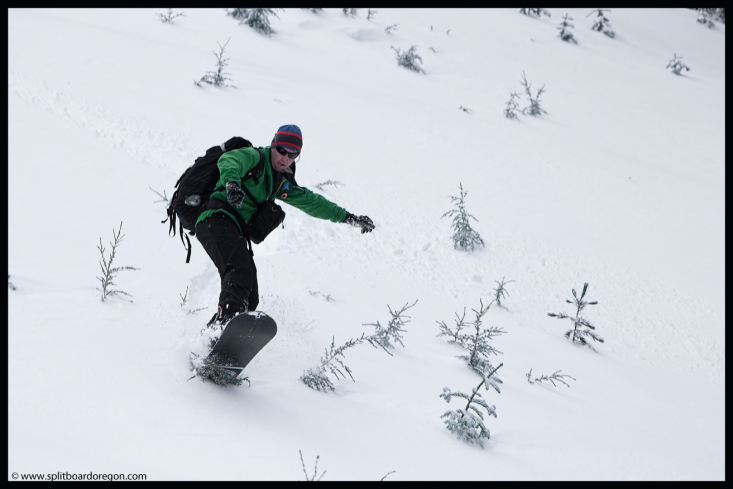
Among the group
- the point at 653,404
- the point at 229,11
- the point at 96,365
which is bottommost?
the point at 653,404

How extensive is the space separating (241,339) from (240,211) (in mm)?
1104

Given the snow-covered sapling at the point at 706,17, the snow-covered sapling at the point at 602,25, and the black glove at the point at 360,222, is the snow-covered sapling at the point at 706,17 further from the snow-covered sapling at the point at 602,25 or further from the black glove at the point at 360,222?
the black glove at the point at 360,222

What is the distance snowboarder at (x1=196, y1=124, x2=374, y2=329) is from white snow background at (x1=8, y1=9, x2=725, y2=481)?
414mm

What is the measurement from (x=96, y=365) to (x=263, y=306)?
5.83 ft

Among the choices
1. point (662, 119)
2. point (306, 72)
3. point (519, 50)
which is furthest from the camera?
point (519, 50)

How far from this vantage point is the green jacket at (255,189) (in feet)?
11.1

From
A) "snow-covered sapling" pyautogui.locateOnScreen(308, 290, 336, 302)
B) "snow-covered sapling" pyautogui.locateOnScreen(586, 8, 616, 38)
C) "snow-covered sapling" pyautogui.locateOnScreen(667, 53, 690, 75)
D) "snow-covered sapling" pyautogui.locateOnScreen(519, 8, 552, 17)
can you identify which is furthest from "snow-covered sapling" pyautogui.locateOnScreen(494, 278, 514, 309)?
"snow-covered sapling" pyautogui.locateOnScreen(519, 8, 552, 17)

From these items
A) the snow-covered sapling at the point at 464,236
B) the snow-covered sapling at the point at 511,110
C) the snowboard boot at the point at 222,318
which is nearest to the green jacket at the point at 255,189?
the snowboard boot at the point at 222,318

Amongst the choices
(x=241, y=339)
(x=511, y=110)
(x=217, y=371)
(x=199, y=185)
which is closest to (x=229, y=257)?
(x=199, y=185)

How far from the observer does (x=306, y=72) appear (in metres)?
12.9

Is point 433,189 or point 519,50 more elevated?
point 519,50

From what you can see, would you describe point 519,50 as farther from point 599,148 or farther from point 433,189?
point 433,189

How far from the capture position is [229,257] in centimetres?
337

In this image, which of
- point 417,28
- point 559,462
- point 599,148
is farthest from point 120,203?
point 417,28
